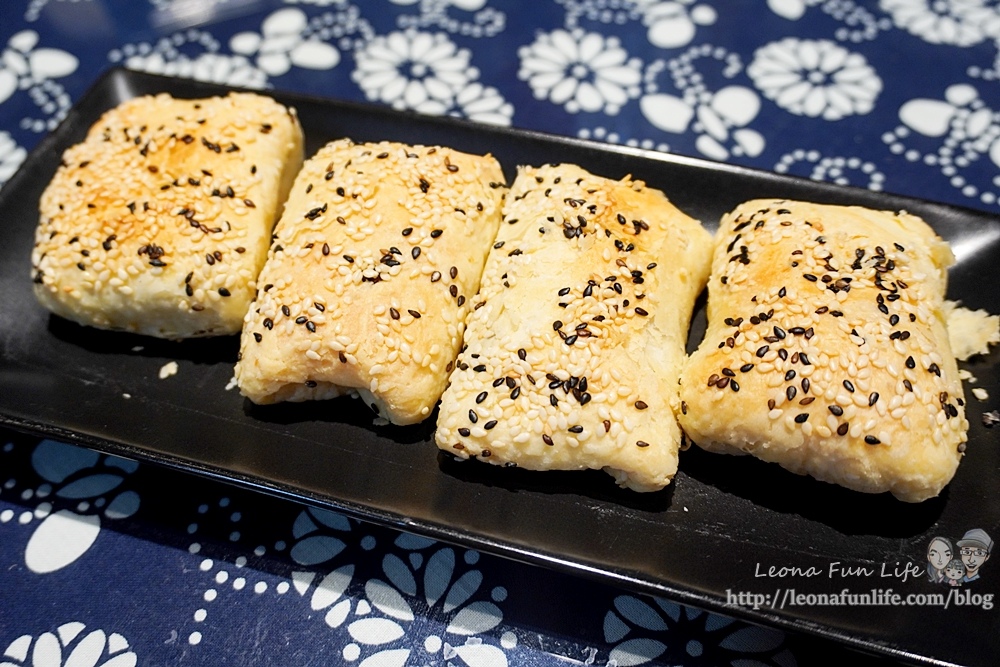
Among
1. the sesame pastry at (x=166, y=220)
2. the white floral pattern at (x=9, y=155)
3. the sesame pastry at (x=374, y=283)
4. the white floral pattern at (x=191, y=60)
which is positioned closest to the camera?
the sesame pastry at (x=374, y=283)

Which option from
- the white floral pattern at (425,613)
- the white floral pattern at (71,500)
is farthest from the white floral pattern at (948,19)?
the white floral pattern at (71,500)

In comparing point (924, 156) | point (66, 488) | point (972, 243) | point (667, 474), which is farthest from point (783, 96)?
point (66, 488)

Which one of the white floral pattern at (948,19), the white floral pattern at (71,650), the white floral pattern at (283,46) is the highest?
the white floral pattern at (948,19)

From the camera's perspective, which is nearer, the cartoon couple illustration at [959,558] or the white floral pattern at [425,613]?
the cartoon couple illustration at [959,558]

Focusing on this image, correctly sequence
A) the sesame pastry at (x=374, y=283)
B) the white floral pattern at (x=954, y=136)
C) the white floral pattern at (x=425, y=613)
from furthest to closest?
the white floral pattern at (x=954, y=136) → the sesame pastry at (x=374, y=283) → the white floral pattern at (x=425, y=613)

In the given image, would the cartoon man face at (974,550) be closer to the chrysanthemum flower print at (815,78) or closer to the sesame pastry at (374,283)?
the sesame pastry at (374,283)

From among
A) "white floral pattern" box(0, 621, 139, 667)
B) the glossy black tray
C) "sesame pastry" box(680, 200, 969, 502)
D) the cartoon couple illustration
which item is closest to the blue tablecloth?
"white floral pattern" box(0, 621, 139, 667)

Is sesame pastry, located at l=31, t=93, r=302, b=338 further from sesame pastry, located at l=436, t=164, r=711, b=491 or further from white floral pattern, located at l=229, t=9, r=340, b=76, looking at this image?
white floral pattern, located at l=229, t=9, r=340, b=76

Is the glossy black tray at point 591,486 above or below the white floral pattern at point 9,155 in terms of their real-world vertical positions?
below
